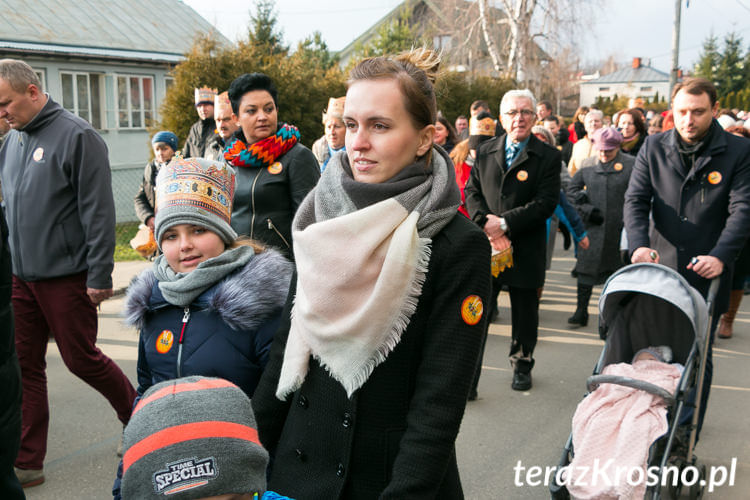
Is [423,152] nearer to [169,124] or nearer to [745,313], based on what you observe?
[745,313]

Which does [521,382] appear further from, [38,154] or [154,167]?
[154,167]

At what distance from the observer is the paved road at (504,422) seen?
13.6 feet

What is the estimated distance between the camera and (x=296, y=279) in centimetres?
227

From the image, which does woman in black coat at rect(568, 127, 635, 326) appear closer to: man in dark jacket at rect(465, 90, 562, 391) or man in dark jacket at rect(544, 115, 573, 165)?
man in dark jacket at rect(465, 90, 562, 391)

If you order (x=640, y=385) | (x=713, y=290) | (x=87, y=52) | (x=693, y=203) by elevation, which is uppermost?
(x=87, y=52)

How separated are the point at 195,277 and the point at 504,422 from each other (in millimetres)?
3216

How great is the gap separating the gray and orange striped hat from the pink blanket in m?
2.08

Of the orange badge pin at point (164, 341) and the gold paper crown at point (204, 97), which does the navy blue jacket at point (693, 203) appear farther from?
the gold paper crown at point (204, 97)

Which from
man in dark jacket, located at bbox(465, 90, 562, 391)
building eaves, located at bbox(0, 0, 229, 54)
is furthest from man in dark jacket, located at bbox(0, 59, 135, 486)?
building eaves, located at bbox(0, 0, 229, 54)

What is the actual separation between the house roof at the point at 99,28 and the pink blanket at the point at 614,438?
14492mm

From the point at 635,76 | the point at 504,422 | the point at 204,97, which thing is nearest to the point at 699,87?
the point at 504,422

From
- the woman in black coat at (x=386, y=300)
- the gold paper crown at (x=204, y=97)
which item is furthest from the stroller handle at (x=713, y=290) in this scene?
the gold paper crown at (x=204, y=97)

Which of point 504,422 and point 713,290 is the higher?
point 713,290

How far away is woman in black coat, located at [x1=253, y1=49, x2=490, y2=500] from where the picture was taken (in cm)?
190
